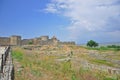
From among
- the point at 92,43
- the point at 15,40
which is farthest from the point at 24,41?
the point at 92,43

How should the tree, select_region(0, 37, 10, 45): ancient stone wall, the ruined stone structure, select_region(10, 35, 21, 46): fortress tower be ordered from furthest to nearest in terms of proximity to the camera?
select_region(10, 35, 21, 46): fortress tower < the ruined stone structure < the tree < select_region(0, 37, 10, 45): ancient stone wall

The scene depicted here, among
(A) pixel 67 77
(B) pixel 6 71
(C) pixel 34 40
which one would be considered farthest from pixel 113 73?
(C) pixel 34 40

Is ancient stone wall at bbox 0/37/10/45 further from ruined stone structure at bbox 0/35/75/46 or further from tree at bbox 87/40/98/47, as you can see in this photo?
tree at bbox 87/40/98/47

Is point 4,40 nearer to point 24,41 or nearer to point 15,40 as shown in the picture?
point 15,40

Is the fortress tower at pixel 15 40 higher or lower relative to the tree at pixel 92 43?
higher

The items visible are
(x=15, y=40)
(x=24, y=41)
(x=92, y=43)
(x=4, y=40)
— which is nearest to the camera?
(x=92, y=43)

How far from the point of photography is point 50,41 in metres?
95.9

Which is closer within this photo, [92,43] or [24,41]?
[92,43]

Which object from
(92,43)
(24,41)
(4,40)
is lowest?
(92,43)

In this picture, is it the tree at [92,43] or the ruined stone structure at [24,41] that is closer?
the tree at [92,43]

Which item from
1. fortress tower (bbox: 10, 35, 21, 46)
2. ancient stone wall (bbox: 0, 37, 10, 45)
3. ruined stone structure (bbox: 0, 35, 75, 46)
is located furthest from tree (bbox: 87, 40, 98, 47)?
ancient stone wall (bbox: 0, 37, 10, 45)

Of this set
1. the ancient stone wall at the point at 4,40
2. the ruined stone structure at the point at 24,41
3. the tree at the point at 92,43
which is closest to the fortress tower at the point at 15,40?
the ruined stone structure at the point at 24,41

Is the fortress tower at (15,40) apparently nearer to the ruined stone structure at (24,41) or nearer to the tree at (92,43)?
the ruined stone structure at (24,41)

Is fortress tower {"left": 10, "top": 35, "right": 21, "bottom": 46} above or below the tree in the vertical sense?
above
